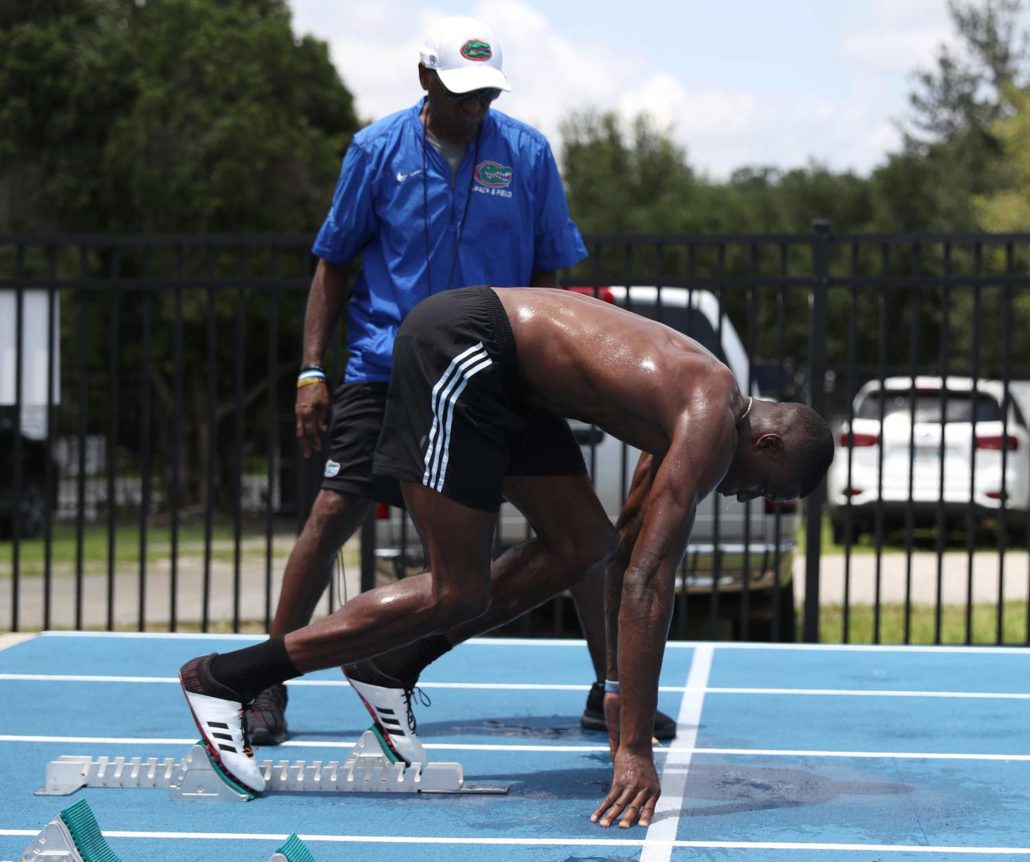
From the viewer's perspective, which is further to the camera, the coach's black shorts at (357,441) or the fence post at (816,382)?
the fence post at (816,382)

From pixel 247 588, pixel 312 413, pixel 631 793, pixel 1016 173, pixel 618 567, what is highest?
pixel 1016 173

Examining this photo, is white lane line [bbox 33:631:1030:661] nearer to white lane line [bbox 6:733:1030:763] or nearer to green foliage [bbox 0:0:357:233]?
white lane line [bbox 6:733:1030:763]

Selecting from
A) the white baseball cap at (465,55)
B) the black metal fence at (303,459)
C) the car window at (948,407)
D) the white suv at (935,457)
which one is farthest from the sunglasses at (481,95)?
the car window at (948,407)

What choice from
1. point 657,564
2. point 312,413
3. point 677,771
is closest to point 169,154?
point 312,413

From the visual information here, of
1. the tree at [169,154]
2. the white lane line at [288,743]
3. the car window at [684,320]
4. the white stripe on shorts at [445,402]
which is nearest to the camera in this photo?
the white stripe on shorts at [445,402]

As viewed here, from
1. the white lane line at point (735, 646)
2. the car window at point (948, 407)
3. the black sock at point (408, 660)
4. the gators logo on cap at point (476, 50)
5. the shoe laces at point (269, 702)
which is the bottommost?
the white lane line at point (735, 646)

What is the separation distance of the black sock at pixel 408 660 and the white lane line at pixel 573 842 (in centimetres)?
61

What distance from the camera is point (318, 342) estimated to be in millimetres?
5223

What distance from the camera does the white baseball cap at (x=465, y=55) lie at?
15.4ft

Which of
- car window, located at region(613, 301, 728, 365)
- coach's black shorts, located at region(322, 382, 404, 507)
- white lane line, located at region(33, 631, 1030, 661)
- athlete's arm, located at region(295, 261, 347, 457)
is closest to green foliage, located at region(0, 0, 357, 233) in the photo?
car window, located at region(613, 301, 728, 365)

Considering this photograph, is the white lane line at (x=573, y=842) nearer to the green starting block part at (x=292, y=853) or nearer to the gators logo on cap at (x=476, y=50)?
the green starting block part at (x=292, y=853)

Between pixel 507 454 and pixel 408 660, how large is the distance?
2.33 feet

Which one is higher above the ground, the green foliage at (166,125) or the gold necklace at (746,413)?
the green foliage at (166,125)

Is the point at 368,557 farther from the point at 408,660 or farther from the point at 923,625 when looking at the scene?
the point at 923,625
